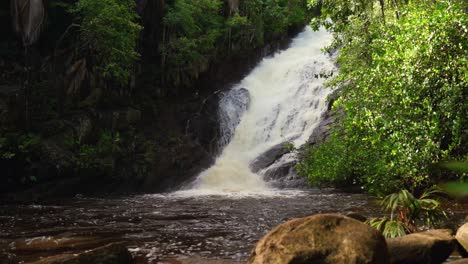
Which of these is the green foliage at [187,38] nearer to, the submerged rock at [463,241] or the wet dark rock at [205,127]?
the wet dark rock at [205,127]

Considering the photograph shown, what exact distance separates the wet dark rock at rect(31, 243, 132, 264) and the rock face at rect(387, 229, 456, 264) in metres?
4.39

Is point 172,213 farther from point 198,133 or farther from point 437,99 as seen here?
point 198,133

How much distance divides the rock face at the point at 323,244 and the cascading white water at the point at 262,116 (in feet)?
44.4

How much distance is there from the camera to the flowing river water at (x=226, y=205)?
940cm

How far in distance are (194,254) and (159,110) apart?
57.0 feet

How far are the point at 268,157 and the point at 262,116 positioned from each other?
14.6 feet

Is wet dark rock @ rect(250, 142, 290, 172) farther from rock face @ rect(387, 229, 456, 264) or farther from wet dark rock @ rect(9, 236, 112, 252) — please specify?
rock face @ rect(387, 229, 456, 264)

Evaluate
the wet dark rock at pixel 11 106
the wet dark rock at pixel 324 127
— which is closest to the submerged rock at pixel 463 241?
the wet dark rock at pixel 324 127

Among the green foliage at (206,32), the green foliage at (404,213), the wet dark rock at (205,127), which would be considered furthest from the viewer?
the green foliage at (206,32)

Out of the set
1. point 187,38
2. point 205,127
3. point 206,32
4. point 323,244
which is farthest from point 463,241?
point 206,32

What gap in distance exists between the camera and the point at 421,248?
676 cm

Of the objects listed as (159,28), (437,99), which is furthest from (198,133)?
(437,99)

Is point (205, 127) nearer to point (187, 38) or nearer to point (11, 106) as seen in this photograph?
point (187, 38)

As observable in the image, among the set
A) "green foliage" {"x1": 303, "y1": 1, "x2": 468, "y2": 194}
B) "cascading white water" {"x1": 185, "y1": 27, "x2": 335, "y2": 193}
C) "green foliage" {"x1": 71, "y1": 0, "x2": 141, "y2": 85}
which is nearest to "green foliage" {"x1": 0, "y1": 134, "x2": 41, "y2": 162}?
"green foliage" {"x1": 71, "y1": 0, "x2": 141, "y2": 85}
